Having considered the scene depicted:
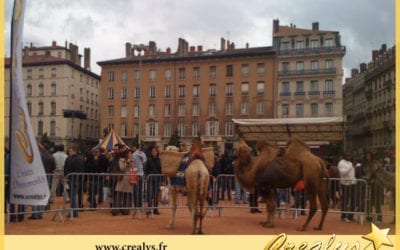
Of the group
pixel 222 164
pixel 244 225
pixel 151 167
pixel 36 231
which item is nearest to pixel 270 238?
pixel 244 225

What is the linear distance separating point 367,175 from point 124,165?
18.0 ft

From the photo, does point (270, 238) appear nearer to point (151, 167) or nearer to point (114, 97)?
point (151, 167)

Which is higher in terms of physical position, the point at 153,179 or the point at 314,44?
the point at 314,44

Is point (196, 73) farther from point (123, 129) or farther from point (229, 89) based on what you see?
point (123, 129)

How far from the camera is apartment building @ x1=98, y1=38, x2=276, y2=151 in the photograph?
5856 cm

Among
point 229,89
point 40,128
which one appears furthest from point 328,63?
point 40,128

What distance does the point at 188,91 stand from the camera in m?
60.9

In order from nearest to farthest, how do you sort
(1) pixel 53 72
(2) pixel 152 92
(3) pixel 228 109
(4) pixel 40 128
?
1. (3) pixel 228 109
2. (2) pixel 152 92
3. (1) pixel 53 72
4. (4) pixel 40 128

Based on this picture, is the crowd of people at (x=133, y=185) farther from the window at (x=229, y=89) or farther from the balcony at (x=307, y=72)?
the window at (x=229, y=89)

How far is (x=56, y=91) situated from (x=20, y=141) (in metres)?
62.8

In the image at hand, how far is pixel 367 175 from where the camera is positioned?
10.6 meters

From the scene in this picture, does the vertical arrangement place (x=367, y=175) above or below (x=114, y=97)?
below

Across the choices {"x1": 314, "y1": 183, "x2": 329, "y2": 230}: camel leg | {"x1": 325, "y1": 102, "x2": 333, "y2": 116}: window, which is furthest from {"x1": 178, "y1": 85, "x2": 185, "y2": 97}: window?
{"x1": 314, "y1": 183, "x2": 329, "y2": 230}: camel leg

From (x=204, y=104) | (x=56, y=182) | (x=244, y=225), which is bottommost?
(x=244, y=225)
